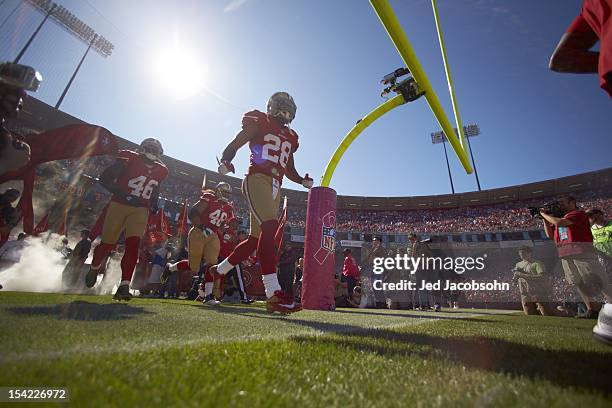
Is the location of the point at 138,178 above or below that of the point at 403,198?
below

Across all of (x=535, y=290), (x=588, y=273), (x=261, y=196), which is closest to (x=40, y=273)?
(x=261, y=196)

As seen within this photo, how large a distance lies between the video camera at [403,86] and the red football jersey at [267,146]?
4.56 m

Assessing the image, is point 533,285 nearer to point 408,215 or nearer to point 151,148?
point 151,148

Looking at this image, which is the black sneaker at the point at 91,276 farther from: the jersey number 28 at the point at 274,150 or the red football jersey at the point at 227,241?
the jersey number 28 at the point at 274,150

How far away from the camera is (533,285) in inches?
265

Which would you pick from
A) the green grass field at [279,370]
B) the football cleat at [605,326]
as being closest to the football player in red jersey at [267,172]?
the green grass field at [279,370]

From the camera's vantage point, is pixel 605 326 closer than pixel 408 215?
Yes

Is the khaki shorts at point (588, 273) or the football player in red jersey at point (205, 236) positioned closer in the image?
the khaki shorts at point (588, 273)

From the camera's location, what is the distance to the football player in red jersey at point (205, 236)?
17.3 ft

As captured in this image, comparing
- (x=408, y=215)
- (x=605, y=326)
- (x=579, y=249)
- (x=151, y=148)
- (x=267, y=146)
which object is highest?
(x=408, y=215)

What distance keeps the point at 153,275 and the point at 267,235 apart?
730 centimetres

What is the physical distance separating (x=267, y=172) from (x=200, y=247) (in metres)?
2.93

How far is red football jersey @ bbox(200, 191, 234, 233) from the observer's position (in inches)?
216

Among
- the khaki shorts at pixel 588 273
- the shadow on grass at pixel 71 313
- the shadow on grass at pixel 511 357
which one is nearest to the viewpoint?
the shadow on grass at pixel 511 357
